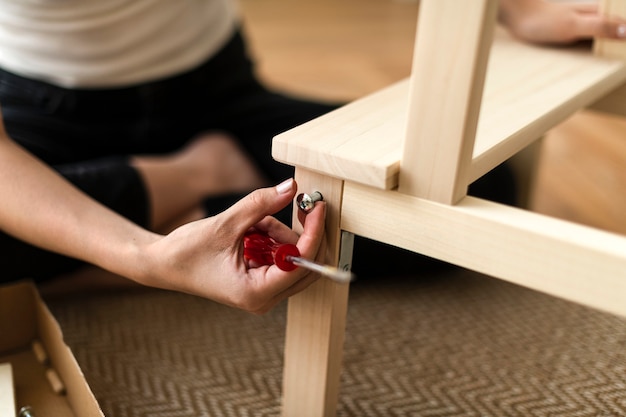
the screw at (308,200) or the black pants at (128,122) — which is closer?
the screw at (308,200)

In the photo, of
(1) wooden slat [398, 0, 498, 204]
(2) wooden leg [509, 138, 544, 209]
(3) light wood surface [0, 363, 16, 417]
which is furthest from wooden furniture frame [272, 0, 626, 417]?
(2) wooden leg [509, 138, 544, 209]

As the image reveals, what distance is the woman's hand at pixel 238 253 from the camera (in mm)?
513

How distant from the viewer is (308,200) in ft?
1.72

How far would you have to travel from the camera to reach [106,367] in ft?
2.45

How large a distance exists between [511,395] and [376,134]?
0.32m

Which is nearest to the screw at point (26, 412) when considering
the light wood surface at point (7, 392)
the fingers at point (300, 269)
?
the light wood surface at point (7, 392)

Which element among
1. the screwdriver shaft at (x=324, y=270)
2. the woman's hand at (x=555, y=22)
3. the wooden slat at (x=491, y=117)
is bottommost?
the screwdriver shaft at (x=324, y=270)

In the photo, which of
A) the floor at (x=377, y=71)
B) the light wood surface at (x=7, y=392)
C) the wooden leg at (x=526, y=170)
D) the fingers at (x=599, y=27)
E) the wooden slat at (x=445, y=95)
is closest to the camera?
the wooden slat at (x=445, y=95)

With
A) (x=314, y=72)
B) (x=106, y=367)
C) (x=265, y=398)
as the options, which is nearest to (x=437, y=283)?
(x=265, y=398)

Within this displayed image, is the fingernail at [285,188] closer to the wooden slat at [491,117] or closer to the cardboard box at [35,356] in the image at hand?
the wooden slat at [491,117]

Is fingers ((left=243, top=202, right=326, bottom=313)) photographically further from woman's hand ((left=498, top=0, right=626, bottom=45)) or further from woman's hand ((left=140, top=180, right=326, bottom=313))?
woman's hand ((left=498, top=0, right=626, bottom=45))

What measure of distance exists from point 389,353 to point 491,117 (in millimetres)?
292

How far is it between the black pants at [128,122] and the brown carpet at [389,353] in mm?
111

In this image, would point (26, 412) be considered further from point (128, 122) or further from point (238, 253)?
point (128, 122)
